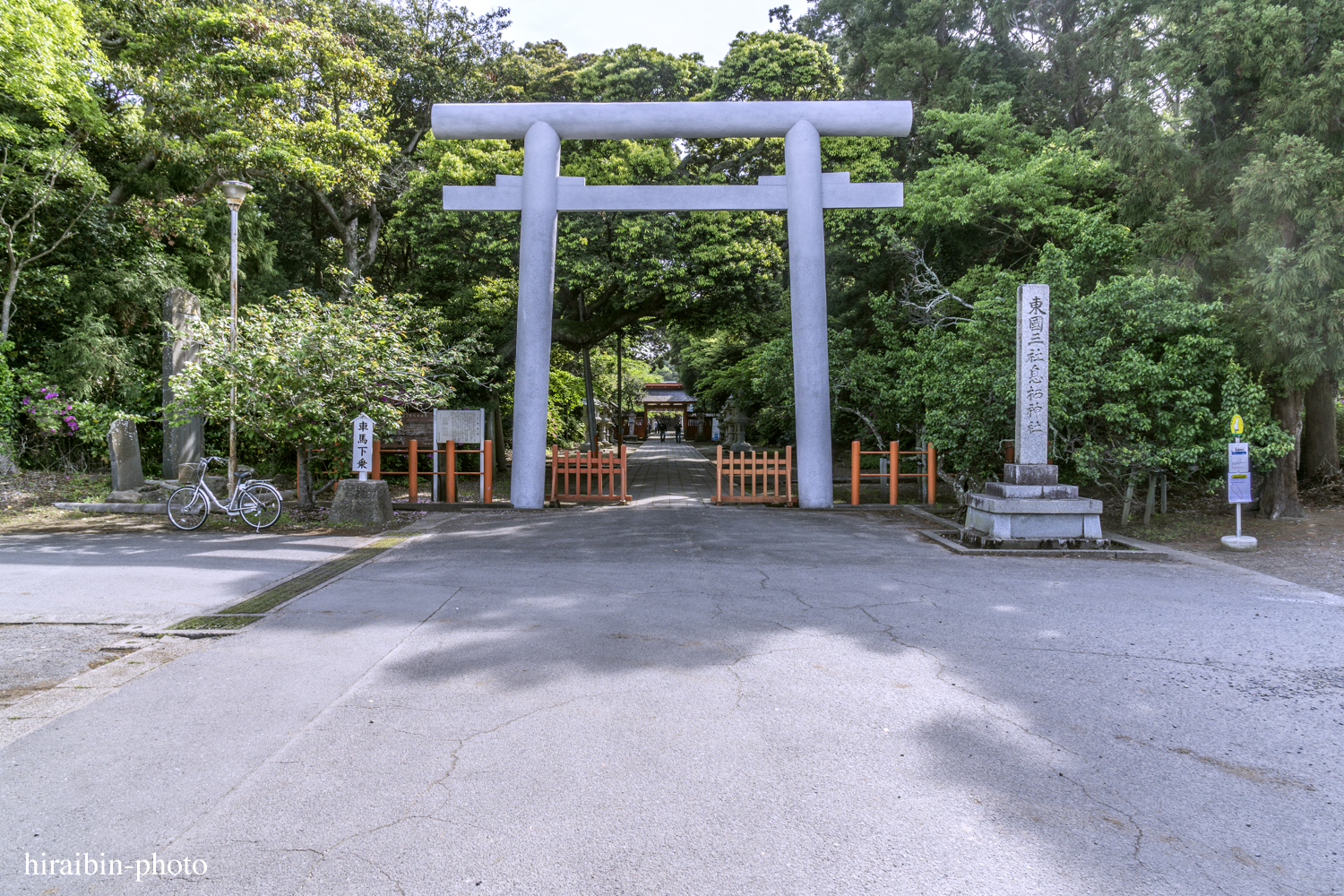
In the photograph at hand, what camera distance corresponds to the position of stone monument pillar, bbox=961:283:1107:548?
8602 millimetres

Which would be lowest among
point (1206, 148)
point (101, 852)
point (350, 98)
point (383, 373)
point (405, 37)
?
point (101, 852)

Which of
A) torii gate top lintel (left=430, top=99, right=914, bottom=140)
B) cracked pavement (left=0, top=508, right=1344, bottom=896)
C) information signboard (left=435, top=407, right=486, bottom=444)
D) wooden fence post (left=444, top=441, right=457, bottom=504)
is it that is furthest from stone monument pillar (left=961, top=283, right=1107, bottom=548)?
information signboard (left=435, top=407, right=486, bottom=444)

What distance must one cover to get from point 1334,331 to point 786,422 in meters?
12.1

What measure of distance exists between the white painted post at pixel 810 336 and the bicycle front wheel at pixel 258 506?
8086 mm

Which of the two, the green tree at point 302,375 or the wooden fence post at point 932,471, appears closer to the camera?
the green tree at point 302,375

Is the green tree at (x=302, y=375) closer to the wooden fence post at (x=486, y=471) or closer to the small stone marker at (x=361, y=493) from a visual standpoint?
the small stone marker at (x=361, y=493)

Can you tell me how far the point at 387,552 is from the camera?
8352 mm

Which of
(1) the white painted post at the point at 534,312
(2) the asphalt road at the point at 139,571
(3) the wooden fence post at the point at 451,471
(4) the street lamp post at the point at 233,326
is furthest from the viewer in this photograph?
(3) the wooden fence post at the point at 451,471

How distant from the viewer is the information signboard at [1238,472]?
858cm

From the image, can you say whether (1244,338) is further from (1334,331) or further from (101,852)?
(101,852)

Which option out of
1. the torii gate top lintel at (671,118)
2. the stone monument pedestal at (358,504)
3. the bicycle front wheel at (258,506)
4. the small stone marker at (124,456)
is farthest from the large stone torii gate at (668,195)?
the small stone marker at (124,456)

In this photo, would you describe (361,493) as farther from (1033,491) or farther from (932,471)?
(932,471)

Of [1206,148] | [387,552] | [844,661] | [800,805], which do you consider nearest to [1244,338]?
[1206,148]

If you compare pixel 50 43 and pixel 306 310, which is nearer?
pixel 306 310
